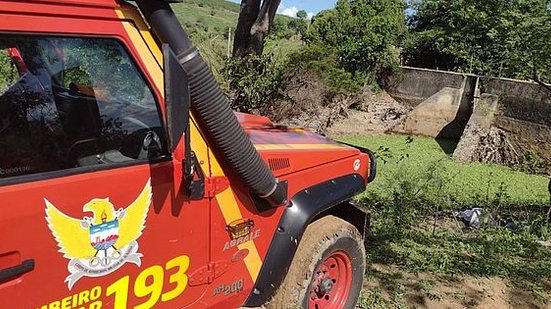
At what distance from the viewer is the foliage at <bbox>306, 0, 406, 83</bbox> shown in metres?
20.0

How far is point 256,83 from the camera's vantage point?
10.2 metres

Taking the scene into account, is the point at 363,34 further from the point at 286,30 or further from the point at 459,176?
the point at 459,176

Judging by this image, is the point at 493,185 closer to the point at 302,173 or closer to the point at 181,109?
the point at 302,173

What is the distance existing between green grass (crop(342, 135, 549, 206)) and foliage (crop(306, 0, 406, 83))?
3.66 metres

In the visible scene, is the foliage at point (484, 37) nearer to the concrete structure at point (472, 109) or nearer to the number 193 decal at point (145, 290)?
the concrete structure at point (472, 109)

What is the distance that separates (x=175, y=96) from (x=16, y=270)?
0.84 metres

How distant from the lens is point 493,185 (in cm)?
1169

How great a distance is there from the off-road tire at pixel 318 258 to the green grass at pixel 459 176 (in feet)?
12.4

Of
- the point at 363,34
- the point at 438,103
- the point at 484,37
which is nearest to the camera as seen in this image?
the point at 438,103

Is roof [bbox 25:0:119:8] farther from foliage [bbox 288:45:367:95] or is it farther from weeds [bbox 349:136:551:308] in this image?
foliage [bbox 288:45:367:95]

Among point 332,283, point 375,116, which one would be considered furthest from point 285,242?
point 375,116

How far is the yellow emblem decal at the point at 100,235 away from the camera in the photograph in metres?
1.99

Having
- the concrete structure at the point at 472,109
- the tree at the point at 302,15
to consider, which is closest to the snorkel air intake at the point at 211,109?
the concrete structure at the point at 472,109

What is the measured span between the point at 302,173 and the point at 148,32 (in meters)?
1.32
